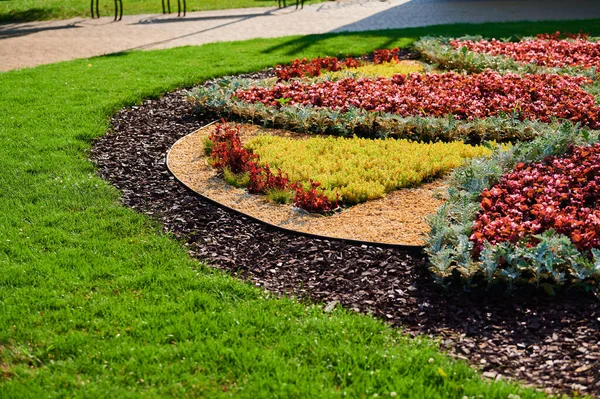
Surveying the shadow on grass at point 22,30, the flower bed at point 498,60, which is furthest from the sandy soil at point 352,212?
the shadow on grass at point 22,30

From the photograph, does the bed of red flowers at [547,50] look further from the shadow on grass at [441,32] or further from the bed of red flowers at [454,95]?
the bed of red flowers at [454,95]

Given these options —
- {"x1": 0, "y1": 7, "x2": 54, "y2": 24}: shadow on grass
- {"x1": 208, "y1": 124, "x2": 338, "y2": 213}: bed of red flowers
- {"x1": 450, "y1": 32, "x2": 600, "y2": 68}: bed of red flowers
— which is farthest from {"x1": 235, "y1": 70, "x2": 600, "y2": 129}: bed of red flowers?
{"x1": 0, "y1": 7, "x2": 54, "y2": 24}: shadow on grass

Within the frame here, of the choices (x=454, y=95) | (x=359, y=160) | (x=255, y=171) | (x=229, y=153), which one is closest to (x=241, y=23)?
(x=454, y=95)

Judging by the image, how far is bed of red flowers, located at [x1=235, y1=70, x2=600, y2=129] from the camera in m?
9.27

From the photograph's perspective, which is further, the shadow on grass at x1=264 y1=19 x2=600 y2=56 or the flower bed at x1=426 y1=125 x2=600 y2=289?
the shadow on grass at x1=264 y1=19 x2=600 y2=56

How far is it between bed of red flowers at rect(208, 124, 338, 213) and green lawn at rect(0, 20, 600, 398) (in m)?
1.28

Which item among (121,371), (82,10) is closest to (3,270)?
(121,371)

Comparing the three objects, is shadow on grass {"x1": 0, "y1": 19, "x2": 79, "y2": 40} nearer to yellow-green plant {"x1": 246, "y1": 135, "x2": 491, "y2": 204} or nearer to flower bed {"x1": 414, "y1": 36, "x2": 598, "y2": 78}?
flower bed {"x1": 414, "y1": 36, "x2": 598, "y2": 78}

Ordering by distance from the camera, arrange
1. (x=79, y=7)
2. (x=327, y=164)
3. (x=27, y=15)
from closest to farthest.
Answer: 1. (x=327, y=164)
2. (x=27, y=15)
3. (x=79, y=7)

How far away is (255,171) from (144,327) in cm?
292

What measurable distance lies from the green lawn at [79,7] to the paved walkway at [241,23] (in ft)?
3.22

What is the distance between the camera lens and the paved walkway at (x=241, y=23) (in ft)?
49.9

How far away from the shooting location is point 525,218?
251 inches

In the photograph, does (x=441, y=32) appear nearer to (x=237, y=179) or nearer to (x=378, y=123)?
(x=378, y=123)
